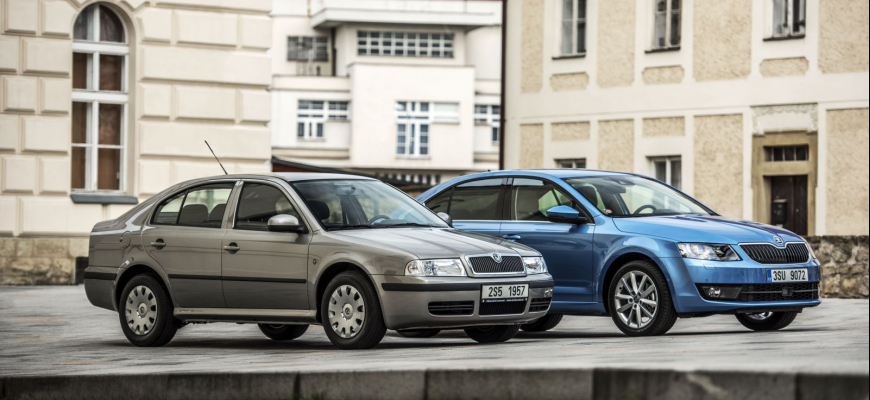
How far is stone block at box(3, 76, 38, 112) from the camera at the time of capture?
2183 centimetres

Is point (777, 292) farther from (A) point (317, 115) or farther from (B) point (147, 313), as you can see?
(A) point (317, 115)

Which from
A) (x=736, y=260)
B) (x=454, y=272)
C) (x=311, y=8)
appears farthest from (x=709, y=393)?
(x=311, y=8)

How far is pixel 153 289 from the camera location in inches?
498

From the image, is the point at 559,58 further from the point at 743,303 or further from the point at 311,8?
the point at 311,8

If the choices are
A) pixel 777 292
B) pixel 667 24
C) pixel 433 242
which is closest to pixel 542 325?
pixel 777 292

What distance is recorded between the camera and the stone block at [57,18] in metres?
22.2

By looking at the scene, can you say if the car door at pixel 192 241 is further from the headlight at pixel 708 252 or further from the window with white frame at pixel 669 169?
the window with white frame at pixel 669 169

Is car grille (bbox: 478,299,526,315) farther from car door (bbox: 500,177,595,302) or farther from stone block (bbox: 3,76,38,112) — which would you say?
stone block (bbox: 3,76,38,112)

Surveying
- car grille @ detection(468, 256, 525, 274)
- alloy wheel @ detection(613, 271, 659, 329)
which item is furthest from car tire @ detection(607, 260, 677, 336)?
car grille @ detection(468, 256, 525, 274)

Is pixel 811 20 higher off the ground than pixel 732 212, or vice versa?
pixel 811 20

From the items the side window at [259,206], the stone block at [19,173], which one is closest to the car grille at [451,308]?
the side window at [259,206]

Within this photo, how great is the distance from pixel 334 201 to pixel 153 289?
183 centimetres

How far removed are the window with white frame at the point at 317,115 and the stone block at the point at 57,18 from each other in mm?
53905

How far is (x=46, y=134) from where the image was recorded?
874 inches
